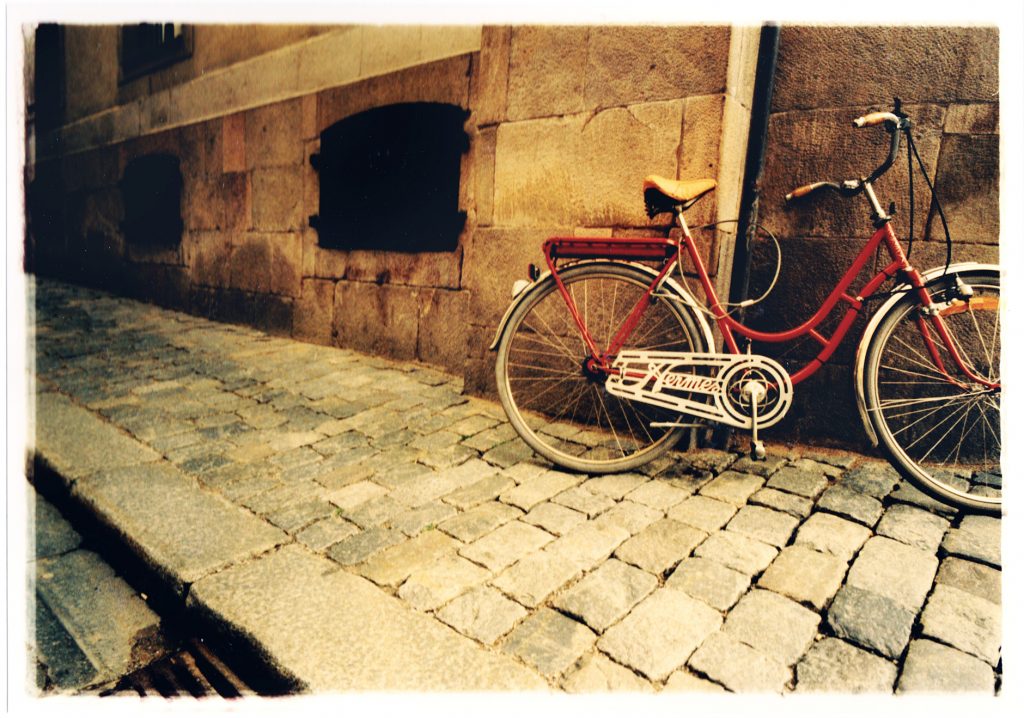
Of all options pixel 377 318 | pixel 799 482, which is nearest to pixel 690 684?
pixel 799 482

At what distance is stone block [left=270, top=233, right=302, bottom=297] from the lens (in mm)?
5949

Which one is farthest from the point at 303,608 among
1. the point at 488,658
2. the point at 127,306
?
the point at 127,306

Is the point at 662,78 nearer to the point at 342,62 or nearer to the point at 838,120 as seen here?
the point at 838,120

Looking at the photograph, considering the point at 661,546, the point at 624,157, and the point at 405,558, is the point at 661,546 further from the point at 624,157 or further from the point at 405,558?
the point at 624,157

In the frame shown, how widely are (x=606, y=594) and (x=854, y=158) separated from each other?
8.41 feet

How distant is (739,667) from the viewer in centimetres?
158

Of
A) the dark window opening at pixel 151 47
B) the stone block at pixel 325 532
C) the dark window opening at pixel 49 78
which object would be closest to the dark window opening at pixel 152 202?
the dark window opening at pixel 151 47

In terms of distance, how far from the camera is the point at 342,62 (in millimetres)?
5340

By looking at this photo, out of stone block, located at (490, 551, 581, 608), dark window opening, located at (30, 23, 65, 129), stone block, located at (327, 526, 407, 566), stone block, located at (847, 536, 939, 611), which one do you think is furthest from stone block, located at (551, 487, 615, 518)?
dark window opening, located at (30, 23, 65, 129)

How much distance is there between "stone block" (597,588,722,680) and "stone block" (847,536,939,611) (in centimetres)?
58

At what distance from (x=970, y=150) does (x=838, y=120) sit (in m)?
0.60

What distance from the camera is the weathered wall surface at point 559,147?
2895 millimetres

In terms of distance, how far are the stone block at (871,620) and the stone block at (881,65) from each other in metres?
2.38

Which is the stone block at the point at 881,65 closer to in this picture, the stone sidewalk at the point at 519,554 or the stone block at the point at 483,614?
the stone sidewalk at the point at 519,554
